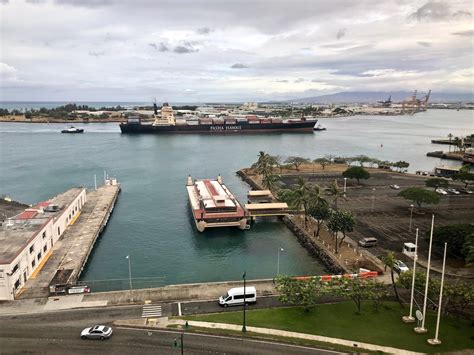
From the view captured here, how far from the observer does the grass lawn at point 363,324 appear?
21281 mm

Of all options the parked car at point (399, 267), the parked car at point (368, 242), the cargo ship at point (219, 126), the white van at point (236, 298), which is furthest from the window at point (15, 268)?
the cargo ship at point (219, 126)

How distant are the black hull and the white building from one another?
386 ft

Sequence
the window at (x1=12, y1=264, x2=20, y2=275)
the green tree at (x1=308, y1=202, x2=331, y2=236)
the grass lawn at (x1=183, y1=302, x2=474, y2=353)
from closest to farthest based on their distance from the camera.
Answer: the grass lawn at (x1=183, y1=302, x2=474, y2=353)
the window at (x1=12, y1=264, x2=20, y2=275)
the green tree at (x1=308, y1=202, x2=331, y2=236)

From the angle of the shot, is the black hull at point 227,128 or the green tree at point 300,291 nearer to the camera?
the green tree at point 300,291

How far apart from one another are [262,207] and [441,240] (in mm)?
21523

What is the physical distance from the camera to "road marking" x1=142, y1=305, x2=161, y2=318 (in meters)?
24.5

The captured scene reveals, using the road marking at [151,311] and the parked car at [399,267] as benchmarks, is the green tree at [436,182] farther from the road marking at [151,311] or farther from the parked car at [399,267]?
the road marking at [151,311]

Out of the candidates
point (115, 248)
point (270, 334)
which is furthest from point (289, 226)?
point (270, 334)

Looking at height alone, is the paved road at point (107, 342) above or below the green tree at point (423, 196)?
below

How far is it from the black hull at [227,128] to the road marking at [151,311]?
140m

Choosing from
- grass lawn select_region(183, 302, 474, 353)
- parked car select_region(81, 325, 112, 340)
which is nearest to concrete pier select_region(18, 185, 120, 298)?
parked car select_region(81, 325, 112, 340)

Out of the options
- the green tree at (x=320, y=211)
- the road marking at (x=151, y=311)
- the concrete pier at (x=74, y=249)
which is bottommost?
the concrete pier at (x=74, y=249)

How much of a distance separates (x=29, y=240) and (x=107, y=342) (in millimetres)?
14105

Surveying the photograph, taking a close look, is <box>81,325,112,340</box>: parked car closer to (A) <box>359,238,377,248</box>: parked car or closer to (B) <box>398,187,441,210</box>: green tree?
(A) <box>359,238,377,248</box>: parked car
